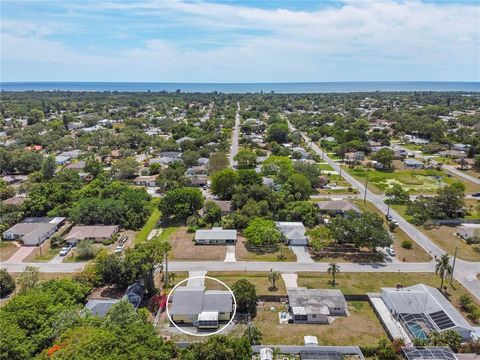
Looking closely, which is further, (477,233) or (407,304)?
(477,233)

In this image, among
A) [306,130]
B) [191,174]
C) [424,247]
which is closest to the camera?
[424,247]

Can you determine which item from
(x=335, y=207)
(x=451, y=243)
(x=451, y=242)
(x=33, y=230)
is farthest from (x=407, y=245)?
(x=33, y=230)

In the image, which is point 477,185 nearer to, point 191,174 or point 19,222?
point 191,174

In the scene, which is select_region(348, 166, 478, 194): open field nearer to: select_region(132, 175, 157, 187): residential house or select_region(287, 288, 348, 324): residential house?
select_region(287, 288, 348, 324): residential house

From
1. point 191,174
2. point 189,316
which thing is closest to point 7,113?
point 191,174

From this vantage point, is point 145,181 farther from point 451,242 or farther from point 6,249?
point 451,242
